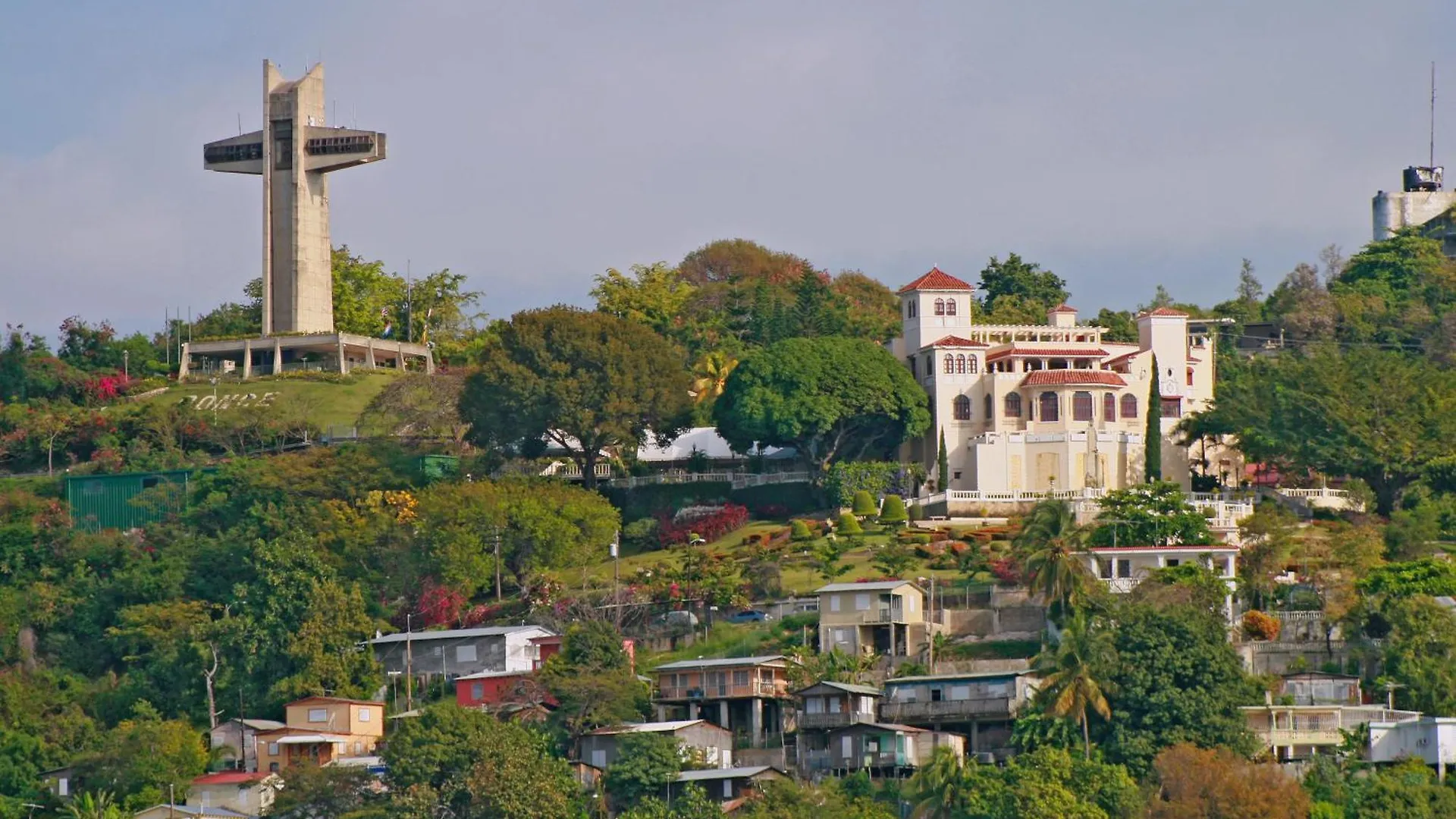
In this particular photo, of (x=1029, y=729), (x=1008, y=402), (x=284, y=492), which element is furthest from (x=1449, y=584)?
(x=284, y=492)

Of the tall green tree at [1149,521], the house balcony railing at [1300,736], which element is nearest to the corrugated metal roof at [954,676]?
the house balcony railing at [1300,736]

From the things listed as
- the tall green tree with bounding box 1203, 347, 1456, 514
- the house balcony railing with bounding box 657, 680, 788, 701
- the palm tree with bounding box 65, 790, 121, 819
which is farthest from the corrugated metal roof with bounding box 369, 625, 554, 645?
the tall green tree with bounding box 1203, 347, 1456, 514

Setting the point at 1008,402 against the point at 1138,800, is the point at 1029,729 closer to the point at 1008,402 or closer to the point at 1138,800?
the point at 1138,800

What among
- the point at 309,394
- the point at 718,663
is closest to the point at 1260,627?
the point at 718,663

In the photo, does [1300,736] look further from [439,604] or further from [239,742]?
[239,742]

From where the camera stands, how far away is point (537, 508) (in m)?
87.0

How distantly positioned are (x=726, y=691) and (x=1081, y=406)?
2504 centimetres

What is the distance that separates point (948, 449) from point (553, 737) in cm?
2699

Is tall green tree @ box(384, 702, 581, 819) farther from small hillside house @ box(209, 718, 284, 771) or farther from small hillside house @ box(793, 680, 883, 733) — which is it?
small hillside house @ box(209, 718, 284, 771)

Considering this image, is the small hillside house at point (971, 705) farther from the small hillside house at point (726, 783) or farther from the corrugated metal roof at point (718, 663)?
the small hillside house at point (726, 783)

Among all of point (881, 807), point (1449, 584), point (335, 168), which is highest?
point (335, 168)

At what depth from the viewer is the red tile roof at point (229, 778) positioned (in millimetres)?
75375

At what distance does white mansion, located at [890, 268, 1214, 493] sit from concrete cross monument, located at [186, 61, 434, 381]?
2646 cm

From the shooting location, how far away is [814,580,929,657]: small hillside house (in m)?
78.6
